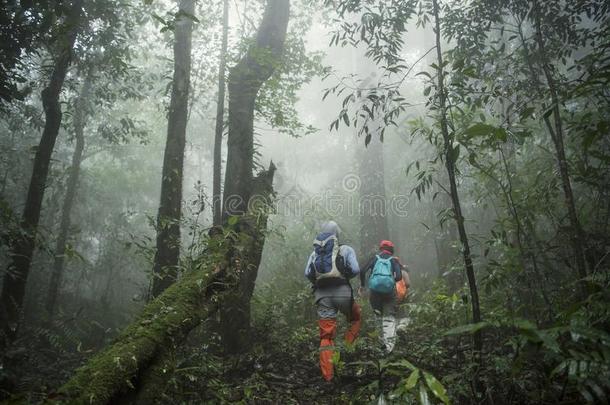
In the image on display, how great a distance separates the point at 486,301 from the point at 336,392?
2.61m

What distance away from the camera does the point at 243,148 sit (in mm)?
6531

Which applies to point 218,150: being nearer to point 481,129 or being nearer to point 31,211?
point 31,211

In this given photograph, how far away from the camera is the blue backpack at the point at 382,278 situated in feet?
20.6

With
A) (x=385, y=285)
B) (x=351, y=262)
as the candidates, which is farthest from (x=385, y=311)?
(x=351, y=262)

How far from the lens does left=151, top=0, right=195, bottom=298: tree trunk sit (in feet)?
19.7

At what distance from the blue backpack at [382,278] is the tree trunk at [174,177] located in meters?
3.01

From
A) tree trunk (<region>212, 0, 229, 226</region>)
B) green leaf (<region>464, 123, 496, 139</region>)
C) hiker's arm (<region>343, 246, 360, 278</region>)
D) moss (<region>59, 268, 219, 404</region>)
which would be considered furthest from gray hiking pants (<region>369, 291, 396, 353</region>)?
green leaf (<region>464, 123, 496, 139</region>)

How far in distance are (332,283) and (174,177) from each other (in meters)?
2.95

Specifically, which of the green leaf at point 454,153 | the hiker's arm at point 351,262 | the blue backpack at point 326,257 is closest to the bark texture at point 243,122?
the blue backpack at point 326,257

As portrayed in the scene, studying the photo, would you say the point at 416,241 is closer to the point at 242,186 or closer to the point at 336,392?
the point at 242,186

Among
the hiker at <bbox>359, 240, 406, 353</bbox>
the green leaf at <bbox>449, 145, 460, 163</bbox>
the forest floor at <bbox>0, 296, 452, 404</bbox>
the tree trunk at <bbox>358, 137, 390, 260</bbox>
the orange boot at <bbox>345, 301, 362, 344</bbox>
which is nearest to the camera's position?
the green leaf at <bbox>449, 145, 460, 163</bbox>

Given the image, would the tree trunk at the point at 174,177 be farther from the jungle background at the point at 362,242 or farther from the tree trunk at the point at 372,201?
the tree trunk at the point at 372,201

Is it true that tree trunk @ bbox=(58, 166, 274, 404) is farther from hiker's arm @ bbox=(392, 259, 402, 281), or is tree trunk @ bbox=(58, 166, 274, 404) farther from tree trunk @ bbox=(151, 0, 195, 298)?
hiker's arm @ bbox=(392, 259, 402, 281)

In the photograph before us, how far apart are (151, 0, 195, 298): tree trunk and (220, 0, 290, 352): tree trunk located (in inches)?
30.2
